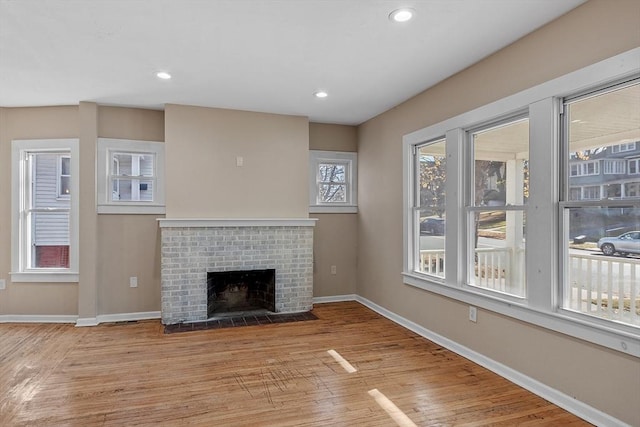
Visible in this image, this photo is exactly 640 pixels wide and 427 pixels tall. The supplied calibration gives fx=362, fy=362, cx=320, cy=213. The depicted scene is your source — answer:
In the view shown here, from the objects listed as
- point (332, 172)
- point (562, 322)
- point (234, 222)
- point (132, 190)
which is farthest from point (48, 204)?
point (562, 322)

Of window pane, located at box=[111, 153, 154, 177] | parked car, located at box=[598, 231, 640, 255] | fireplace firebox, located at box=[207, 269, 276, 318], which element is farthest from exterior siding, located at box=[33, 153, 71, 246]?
parked car, located at box=[598, 231, 640, 255]

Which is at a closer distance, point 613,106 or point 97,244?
point 613,106

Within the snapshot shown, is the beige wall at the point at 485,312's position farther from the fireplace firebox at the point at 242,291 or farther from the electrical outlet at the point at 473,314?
the fireplace firebox at the point at 242,291

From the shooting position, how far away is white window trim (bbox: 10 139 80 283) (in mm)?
4371

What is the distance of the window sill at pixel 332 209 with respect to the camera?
5289 millimetres

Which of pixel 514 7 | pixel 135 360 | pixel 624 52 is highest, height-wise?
pixel 514 7

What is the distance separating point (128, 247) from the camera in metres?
4.48

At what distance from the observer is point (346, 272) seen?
5.44 meters

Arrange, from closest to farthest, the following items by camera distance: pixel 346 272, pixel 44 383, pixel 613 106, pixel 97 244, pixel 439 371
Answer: pixel 613 106, pixel 44 383, pixel 439 371, pixel 97 244, pixel 346 272

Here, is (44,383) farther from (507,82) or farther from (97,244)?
(507,82)

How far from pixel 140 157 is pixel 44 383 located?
8.93 ft

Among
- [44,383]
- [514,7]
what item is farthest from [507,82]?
[44,383]

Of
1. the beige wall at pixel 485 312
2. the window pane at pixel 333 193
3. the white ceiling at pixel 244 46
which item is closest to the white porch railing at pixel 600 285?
the beige wall at pixel 485 312

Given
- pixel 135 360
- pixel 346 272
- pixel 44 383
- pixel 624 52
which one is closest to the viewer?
pixel 624 52
